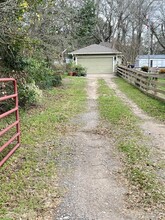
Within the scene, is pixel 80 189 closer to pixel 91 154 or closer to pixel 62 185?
pixel 62 185

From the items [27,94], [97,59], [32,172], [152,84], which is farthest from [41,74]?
[97,59]

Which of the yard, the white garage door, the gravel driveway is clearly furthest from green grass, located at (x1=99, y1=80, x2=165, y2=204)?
the white garage door

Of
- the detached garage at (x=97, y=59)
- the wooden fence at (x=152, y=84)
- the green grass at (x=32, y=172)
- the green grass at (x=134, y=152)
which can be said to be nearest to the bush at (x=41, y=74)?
the green grass at (x=32, y=172)

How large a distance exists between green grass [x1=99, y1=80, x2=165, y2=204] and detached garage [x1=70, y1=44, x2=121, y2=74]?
70.1 feet

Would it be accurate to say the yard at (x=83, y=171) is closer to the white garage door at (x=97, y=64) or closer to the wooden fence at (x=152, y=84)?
the wooden fence at (x=152, y=84)

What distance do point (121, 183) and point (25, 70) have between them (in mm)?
6498

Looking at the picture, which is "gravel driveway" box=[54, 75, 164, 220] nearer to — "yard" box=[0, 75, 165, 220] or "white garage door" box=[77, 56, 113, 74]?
"yard" box=[0, 75, 165, 220]

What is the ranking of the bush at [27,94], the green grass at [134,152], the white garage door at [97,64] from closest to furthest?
the green grass at [134,152] → the bush at [27,94] → the white garage door at [97,64]

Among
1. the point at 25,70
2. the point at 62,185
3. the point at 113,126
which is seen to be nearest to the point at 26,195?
the point at 62,185

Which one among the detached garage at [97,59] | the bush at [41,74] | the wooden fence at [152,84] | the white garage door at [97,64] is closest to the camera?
the bush at [41,74]

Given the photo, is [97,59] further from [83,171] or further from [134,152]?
[83,171]

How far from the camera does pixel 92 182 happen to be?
11.5 feet

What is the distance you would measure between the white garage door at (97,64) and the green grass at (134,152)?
21.4 m

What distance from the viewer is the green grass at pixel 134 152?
3.25 metres
